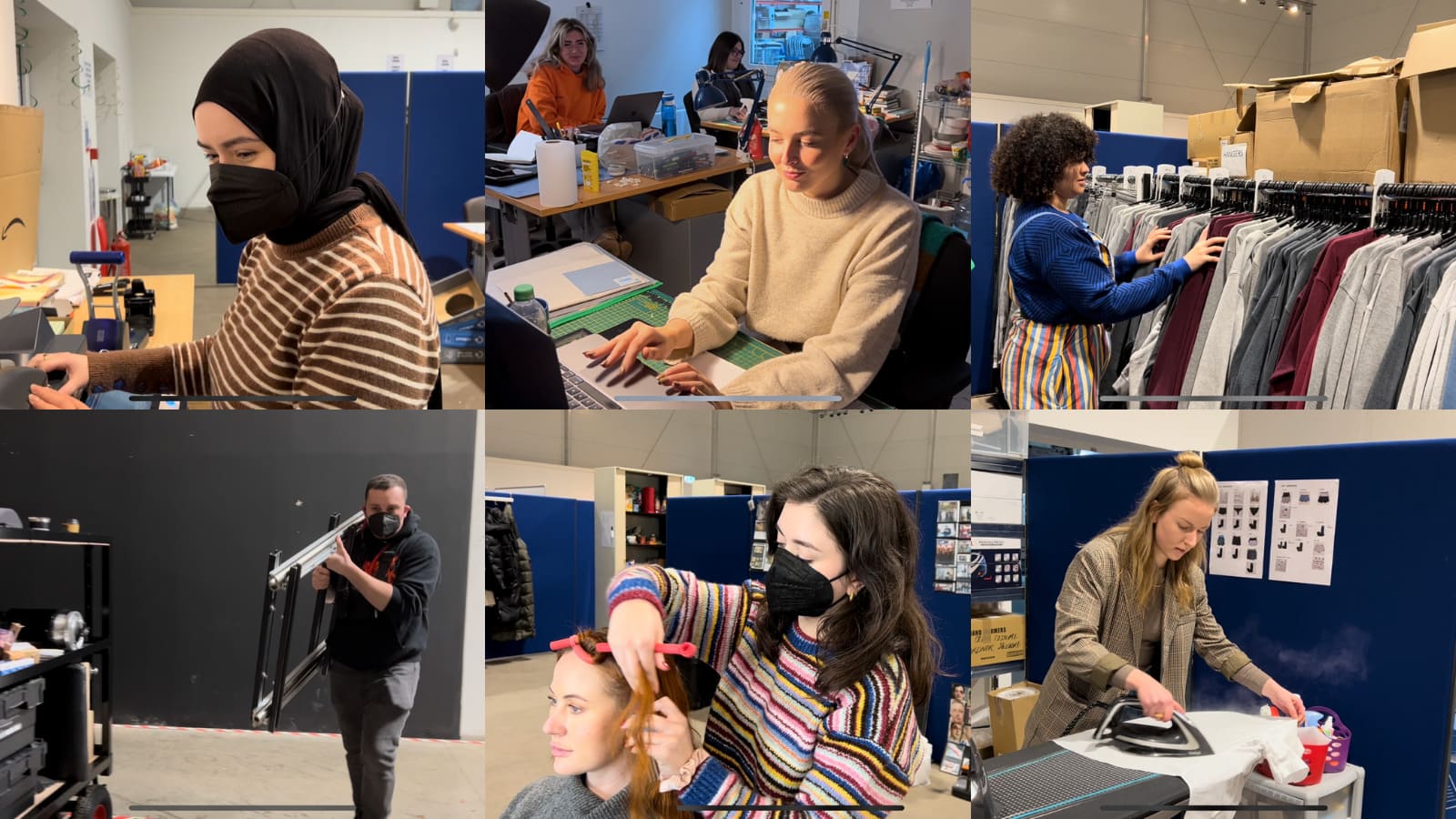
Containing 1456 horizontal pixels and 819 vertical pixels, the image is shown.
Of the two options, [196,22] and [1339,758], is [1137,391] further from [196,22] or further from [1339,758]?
[196,22]

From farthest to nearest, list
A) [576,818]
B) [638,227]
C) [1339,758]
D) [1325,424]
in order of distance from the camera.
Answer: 1. [1325,424]
2. [1339,758]
3. [638,227]
4. [576,818]

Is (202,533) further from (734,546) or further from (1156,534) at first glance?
(1156,534)

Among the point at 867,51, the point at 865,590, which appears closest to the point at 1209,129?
the point at 867,51

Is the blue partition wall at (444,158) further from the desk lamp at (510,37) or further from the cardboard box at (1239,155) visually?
the cardboard box at (1239,155)

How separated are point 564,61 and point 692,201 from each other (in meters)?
0.35

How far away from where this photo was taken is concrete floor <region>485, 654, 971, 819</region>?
6.29ft

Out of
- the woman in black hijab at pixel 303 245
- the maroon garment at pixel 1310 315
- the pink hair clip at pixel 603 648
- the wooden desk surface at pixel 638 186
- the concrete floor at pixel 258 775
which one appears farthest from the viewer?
the maroon garment at pixel 1310 315

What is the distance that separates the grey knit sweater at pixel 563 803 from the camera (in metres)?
1.80

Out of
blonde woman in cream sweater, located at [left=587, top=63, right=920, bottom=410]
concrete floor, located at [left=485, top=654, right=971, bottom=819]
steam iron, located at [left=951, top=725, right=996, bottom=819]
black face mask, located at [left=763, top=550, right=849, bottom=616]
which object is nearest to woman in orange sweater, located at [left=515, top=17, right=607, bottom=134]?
blonde woman in cream sweater, located at [left=587, top=63, right=920, bottom=410]

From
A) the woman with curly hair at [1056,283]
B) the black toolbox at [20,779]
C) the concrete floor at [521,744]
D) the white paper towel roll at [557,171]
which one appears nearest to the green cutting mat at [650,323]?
the white paper towel roll at [557,171]

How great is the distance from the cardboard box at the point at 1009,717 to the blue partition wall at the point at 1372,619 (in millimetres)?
399

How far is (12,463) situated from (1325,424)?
9.56 ft

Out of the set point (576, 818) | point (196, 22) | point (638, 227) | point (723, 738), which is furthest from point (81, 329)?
point (723, 738)

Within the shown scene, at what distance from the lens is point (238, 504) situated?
2.06 m
